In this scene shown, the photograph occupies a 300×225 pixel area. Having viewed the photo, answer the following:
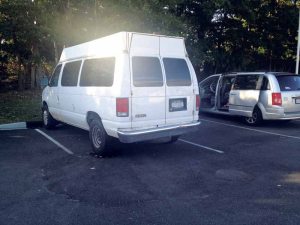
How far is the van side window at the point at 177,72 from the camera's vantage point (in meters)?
7.35

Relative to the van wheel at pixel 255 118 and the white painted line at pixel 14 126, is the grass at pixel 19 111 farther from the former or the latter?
the van wheel at pixel 255 118

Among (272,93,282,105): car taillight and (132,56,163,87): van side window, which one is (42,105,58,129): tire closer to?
(132,56,163,87): van side window

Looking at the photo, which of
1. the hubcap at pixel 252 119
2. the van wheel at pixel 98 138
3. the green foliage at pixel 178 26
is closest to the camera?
the van wheel at pixel 98 138

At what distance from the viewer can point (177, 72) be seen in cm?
753

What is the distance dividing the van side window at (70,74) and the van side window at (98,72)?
402mm

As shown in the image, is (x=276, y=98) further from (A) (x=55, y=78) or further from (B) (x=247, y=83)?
(A) (x=55, y=78)

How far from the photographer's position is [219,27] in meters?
22.4

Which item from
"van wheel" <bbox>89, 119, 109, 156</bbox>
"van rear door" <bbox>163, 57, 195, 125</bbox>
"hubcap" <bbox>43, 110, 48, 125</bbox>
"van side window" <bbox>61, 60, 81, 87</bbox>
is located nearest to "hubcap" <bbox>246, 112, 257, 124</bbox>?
"van rear door" <bbox>163, 57, 195, 125</bbox>

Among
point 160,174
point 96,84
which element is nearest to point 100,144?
point 96,84

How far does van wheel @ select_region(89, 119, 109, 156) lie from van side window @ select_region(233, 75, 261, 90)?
5823 mm

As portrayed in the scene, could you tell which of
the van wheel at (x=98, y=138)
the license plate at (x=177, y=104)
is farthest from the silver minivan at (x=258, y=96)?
the van wheel at (x=98, y=138)

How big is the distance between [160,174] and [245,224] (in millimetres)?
2273

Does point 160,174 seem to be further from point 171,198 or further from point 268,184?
point 268,184

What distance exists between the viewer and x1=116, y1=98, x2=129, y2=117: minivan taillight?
21.6ft
